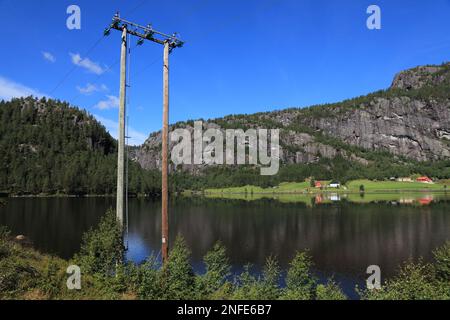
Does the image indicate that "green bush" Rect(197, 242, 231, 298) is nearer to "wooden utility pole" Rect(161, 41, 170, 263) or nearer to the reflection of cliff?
"wooden utility pole" Rect(161, 41, 170, 263)

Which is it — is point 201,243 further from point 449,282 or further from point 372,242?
point 449,282

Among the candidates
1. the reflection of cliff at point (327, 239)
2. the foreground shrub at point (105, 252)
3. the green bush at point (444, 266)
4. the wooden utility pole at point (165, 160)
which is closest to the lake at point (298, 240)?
the reflection of cliff at point (327, 239)

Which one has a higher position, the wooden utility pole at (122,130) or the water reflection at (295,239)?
the wooden utility pole at (122,130)

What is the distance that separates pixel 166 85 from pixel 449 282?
17528 mm

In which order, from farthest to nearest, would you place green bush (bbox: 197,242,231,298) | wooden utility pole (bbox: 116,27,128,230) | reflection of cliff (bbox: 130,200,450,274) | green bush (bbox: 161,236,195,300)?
reflection of cliff (bbox: 130,200,450,274) → wooden utility pole (bbox: 116,27,128,230) → green bush (bbox: 197,242,231,298) → green bush (bbox: 161,236,195,300)

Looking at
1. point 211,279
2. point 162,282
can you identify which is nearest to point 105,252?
point 162,282

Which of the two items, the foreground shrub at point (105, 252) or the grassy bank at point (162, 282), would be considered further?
the foreground shrub at point (105, 252)

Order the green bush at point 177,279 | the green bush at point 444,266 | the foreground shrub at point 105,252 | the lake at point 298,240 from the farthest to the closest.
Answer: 1. the lake at point 298,240
2. the green bush at point 444,266
3. the foreground shrub at point 105,252
4. the green bush at point 177,279

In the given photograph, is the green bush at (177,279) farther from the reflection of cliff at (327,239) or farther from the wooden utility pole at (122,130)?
the reflection of cliff at (327,239)

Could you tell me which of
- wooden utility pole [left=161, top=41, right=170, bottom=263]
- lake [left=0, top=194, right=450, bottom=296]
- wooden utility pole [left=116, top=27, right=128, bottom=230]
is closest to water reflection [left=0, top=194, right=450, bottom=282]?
lake [left=0, top=194, right=450, bottom=296]

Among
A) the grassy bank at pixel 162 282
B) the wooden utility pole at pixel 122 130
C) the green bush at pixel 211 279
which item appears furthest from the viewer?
the wooden utility pole at pixel 122 130

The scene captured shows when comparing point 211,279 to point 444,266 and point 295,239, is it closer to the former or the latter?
point 444,266
